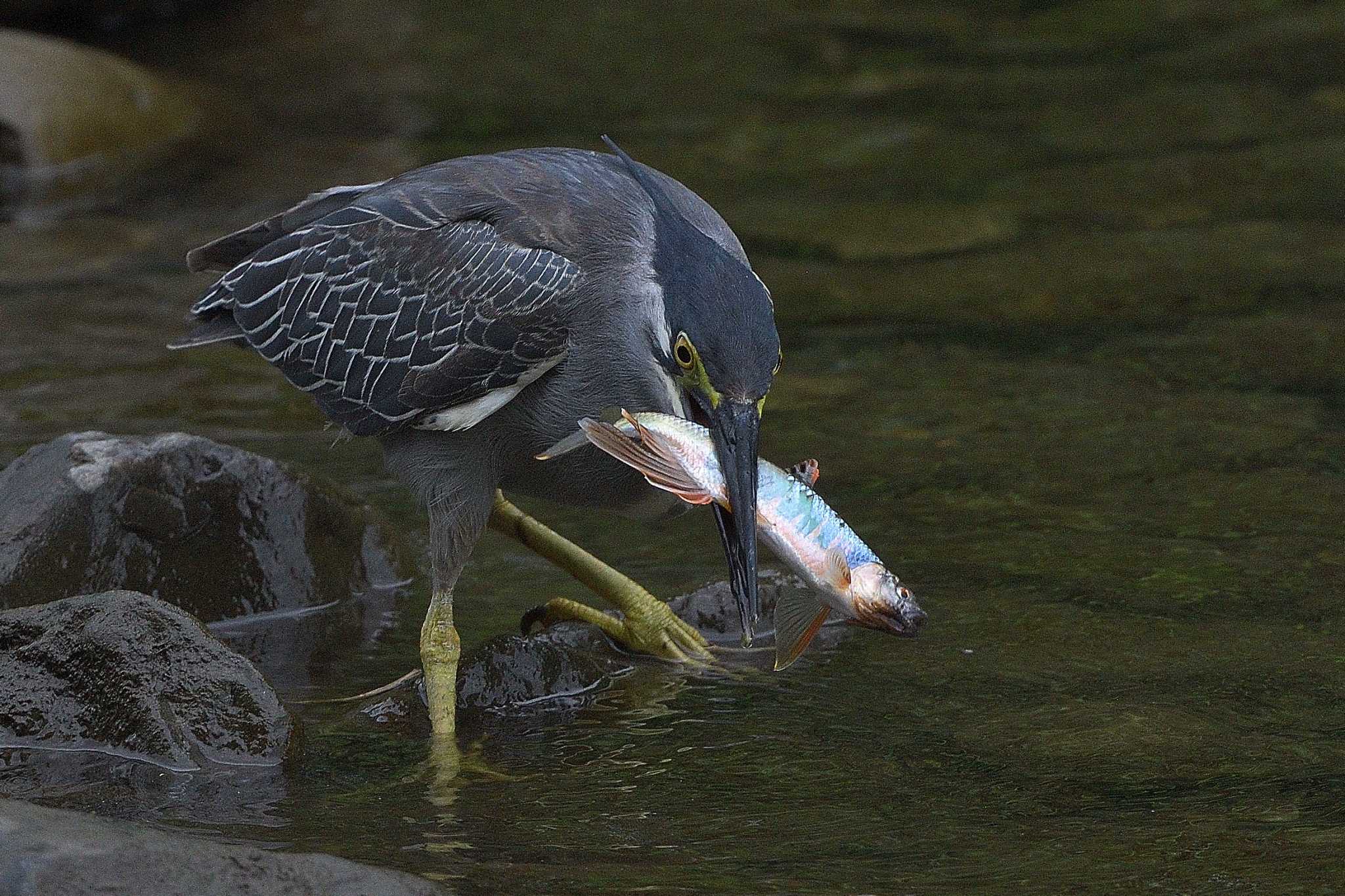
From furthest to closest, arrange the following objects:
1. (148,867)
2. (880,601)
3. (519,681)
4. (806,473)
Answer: (519,681), (806,473), (880,601), (148,867)

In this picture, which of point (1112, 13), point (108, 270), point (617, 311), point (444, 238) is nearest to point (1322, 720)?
point (617, 311)

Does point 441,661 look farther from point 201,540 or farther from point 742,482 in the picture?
point 742,482

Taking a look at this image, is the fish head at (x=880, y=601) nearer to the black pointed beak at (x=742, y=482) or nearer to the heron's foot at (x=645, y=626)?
the black pointed beak at (x=742, y=482)

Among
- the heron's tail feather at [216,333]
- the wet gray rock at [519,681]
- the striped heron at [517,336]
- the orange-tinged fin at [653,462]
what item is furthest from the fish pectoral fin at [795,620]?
the heron's tail feather at [216,333]

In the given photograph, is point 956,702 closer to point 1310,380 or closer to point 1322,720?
point 1322,720

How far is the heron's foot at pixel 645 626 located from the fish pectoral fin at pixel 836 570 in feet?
4.26

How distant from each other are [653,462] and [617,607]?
1.52 meters

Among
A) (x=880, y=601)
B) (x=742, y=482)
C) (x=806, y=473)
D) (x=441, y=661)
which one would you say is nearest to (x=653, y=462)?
(x=742, y=482)

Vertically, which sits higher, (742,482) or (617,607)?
(742,482)

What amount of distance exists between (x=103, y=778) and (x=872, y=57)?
10.7 m

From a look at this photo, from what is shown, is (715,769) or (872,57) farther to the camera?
(872,57)

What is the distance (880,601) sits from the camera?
4.43 meters

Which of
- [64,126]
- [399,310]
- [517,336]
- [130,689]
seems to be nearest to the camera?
[130,689]

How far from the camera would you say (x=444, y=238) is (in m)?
5.56
